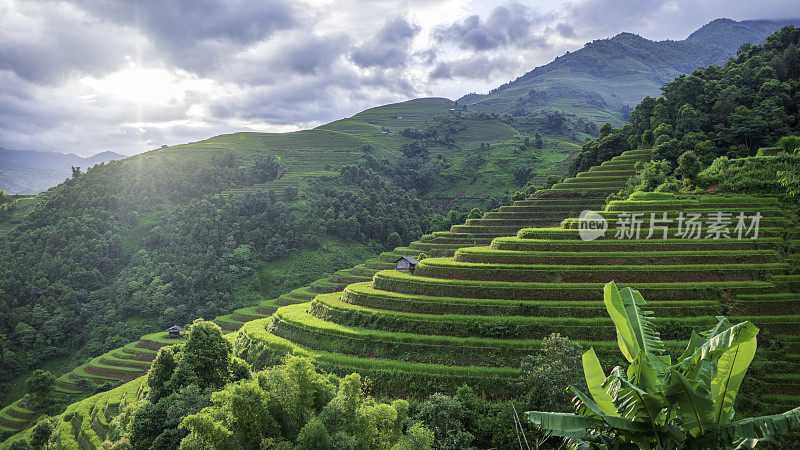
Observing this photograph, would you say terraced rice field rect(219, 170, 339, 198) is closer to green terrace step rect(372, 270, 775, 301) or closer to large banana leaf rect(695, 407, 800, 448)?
green terrace step rect(372, 270, 775, 301)

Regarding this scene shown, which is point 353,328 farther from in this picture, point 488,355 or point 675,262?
point 675,262

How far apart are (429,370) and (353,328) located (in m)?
6.46

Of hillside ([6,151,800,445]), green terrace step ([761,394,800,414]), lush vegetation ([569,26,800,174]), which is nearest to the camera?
green terrace step ([761,394,800,414])

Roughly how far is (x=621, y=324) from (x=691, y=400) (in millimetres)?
1433

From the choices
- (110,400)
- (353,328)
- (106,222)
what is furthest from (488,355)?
(106,222)

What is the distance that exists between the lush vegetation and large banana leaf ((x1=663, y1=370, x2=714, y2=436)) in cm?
4284

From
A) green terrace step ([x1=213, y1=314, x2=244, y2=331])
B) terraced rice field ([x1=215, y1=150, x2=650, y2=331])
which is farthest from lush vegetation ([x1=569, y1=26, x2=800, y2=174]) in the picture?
green terrace step ([x1=213, y1=314, x2=244, y2=331])

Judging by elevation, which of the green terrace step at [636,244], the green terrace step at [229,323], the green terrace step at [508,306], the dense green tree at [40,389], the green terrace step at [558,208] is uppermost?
the green terrace step at [558,208]

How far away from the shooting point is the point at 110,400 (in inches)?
1120

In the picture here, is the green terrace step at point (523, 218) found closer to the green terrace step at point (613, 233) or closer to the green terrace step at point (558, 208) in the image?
the green terrace step at point (558, 208)

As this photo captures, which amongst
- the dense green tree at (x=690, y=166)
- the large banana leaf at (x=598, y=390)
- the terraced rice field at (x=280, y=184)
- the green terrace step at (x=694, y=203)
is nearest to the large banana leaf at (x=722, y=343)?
the large banana leaf at (x=598, y=390)

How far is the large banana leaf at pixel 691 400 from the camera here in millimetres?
4895

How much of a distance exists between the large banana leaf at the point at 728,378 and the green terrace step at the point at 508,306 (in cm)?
1943

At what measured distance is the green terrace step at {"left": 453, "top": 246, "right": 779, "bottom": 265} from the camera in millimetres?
26250
